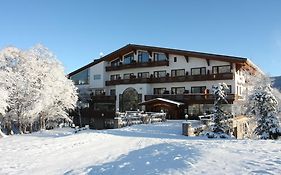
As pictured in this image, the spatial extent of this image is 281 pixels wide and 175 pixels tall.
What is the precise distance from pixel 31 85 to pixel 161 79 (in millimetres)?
17415

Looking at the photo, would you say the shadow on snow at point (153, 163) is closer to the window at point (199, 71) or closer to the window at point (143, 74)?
the window at point (199, 71)

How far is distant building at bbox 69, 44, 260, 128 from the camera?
36325 mm

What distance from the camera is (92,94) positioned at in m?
48.7

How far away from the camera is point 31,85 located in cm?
3125

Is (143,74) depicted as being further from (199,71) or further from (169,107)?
(199,71)

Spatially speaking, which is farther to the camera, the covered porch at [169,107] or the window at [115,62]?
the window at [115,62]

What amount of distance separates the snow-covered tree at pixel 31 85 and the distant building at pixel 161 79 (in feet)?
31.6

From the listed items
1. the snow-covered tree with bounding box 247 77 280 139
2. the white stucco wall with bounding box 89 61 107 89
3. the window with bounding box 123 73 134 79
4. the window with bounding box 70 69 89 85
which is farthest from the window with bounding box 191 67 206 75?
the window with bounding box 70 69 89 85

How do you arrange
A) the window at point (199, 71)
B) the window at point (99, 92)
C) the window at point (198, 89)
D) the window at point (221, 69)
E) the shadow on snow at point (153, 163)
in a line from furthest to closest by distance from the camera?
1. the window at point (99, 92)
2. the window at point (199, 71)
3. the window at point (198, 89)
4. the window at point (221, 69)
5. the shadow on snow at point (153, 163)

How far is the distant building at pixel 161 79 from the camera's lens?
1430 inches

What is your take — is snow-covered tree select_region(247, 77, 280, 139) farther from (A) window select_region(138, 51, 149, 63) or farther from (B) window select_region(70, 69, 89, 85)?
(B) window select_region(70, 69, 89, 85)

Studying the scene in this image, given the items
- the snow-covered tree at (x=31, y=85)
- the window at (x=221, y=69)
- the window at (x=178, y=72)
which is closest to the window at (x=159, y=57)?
the window at (x=178, y=72)

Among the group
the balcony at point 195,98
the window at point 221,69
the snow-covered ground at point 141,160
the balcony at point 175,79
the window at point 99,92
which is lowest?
the snow-covered ground at point 141,160

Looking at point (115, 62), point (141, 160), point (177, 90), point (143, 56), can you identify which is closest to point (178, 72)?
point (177, 90)
